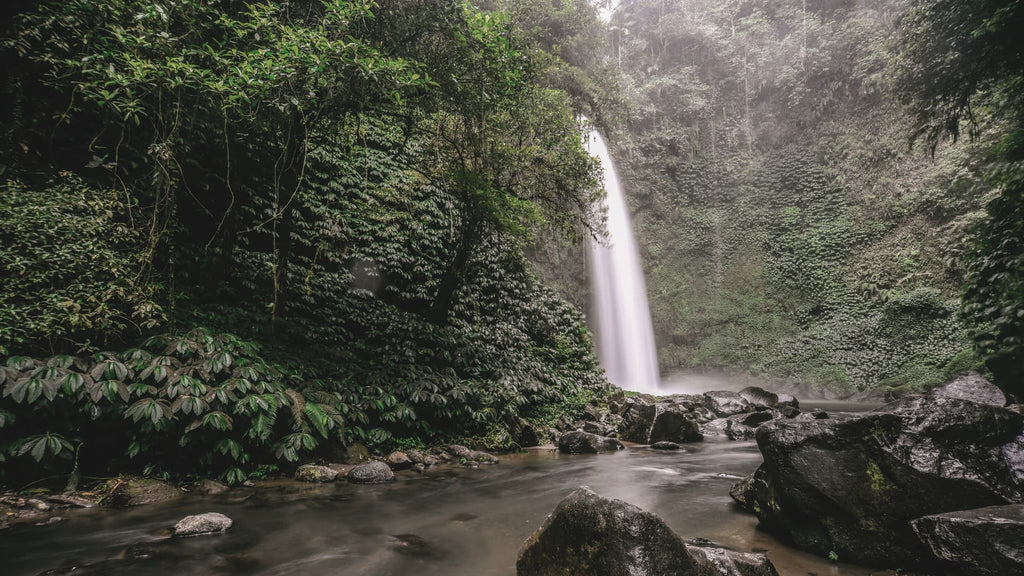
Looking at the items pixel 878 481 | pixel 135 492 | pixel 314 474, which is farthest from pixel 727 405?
pixel 135 492

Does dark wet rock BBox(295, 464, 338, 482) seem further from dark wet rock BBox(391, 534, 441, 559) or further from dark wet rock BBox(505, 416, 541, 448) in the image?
dark wet rock BBox(505, 416, 541, 448)

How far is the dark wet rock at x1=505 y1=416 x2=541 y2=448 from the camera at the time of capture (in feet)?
25.4

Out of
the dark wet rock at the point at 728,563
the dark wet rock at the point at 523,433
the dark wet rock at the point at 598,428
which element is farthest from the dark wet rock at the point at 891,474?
the dark wet rock at the point at 598,428

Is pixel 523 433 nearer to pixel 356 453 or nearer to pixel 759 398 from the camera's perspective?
pixel 356 453

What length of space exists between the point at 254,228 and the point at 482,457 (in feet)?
17.3

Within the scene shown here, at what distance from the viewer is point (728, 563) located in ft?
7.72

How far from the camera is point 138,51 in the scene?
4.86m

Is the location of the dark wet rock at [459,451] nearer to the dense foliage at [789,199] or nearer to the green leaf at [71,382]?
the green leaf at [71,382]

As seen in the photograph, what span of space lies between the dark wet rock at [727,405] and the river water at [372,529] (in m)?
6.43

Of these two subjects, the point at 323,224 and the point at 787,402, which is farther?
the point at 787,402

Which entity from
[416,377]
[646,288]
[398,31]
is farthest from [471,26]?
[646,288]

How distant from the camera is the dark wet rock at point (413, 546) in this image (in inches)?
124

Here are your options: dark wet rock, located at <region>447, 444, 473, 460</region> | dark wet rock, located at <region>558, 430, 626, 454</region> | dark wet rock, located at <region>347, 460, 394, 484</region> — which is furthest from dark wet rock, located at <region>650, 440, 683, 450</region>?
dark wet rock, located at <region>347, 460, 394, 484</region>

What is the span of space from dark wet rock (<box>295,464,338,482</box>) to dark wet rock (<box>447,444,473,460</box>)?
1.89 m
